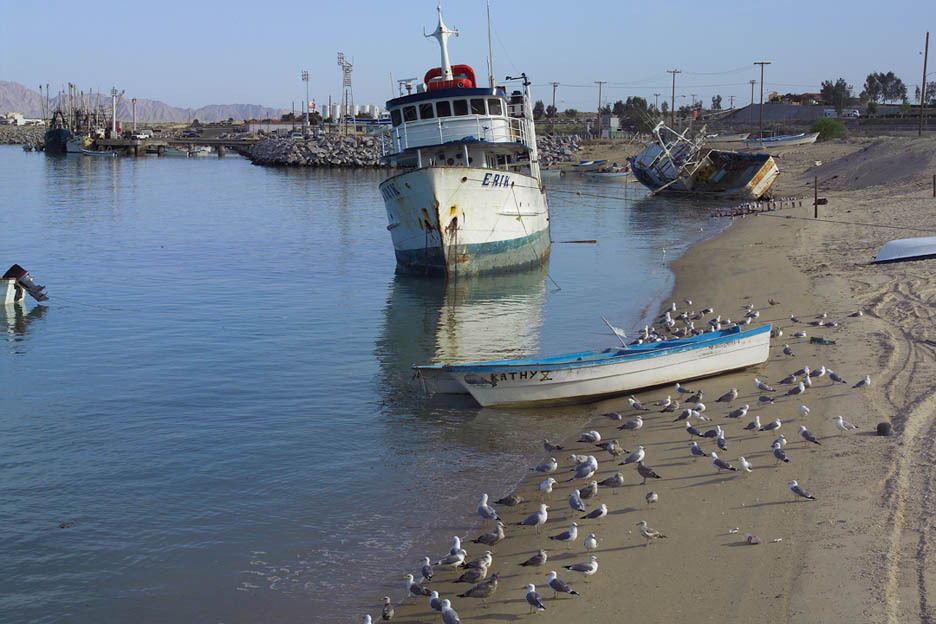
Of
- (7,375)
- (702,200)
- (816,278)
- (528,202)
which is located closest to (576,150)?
(702,200)

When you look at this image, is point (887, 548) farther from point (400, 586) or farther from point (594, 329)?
point (594, 329)

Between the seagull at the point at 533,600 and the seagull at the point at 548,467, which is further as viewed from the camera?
the seagull at the point at 548,467

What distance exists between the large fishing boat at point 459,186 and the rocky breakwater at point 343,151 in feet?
257

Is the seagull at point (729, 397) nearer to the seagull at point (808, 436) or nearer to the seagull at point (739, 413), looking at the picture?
the seagull at point (739, 413)

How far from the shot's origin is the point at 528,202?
33.5 metres

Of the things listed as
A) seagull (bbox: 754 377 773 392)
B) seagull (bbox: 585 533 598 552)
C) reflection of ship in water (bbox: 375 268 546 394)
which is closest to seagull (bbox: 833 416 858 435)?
seagull (bbox: 754 377 773 392)

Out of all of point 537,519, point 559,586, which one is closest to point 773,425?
point 537,519

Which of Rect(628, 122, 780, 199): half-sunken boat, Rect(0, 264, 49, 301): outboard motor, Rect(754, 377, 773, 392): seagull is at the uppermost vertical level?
Rect(628, 122, 780, 199): half-sunken boat

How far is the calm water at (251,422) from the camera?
10.3 m

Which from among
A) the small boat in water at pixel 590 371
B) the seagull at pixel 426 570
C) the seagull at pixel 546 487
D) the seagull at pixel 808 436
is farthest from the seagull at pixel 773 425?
the seagull at pixel 426 570

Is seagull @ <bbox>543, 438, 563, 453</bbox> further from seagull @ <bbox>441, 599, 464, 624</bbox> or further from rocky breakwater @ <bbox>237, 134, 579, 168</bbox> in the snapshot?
rocky breakwater @ <bbox>237, 134, 579, 168</bbox>

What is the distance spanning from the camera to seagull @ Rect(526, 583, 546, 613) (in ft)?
27.7

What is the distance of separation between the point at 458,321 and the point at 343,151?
98.5 metres

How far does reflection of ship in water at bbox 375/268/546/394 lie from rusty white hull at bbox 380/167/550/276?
0.73m
